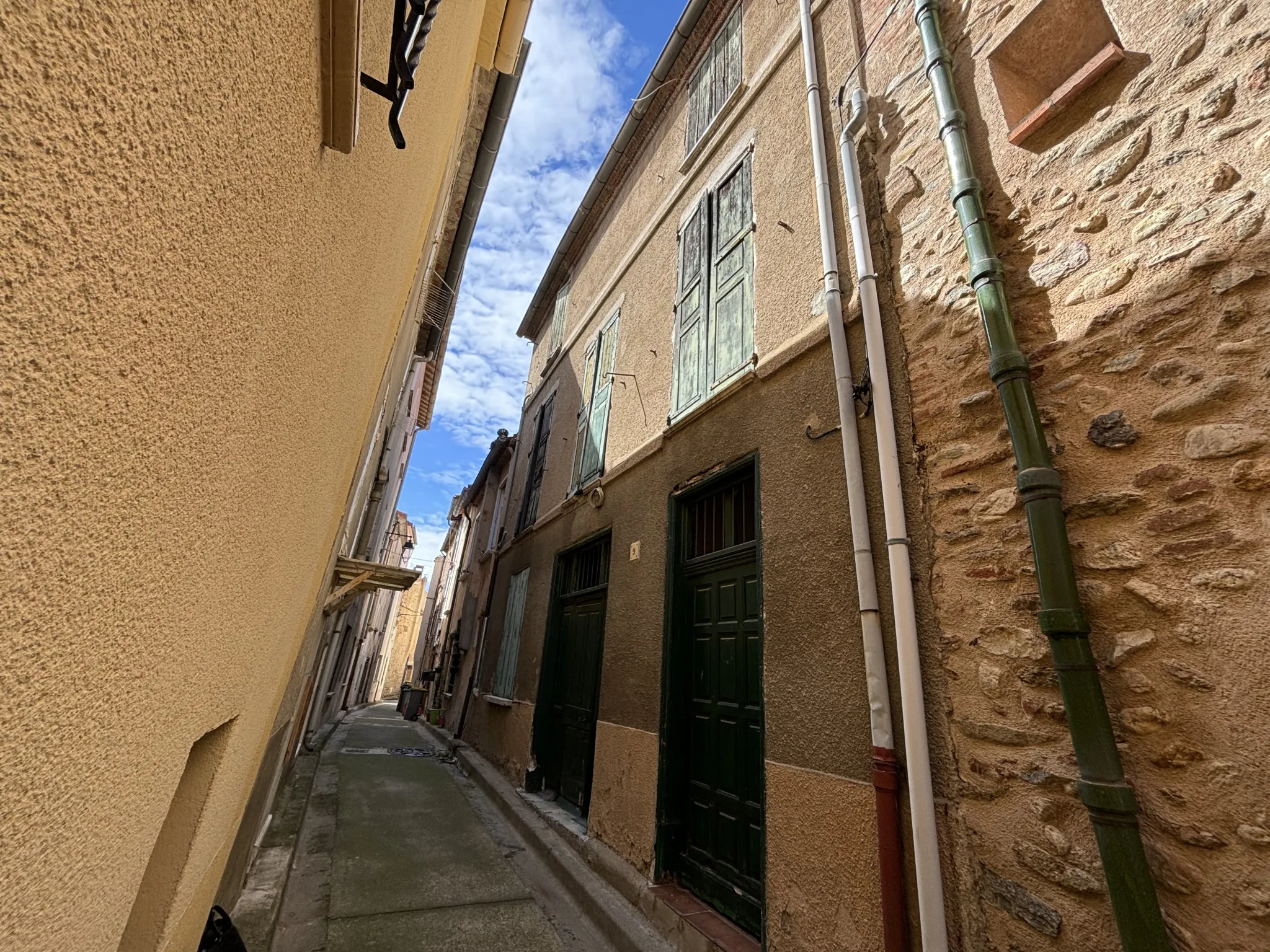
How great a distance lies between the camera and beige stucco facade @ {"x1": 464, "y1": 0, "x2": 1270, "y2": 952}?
1.69m

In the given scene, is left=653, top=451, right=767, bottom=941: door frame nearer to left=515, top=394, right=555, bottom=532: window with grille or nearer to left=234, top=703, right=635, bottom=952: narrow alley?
left=234, top=703, right=635, bottom=952: narrow alley

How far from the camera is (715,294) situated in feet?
15.4

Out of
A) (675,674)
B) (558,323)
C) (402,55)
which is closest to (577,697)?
(675,674)

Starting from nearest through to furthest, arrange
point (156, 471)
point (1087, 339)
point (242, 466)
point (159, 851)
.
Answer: point (156, 471), point (242, 466), point (159, 851), point (1087, 339)

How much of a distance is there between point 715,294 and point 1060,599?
3482 millimetres

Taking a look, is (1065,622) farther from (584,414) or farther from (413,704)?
(413,704)

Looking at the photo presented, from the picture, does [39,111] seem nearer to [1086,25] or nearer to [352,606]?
[1086,25]

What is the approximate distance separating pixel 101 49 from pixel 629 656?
4610 millimetres

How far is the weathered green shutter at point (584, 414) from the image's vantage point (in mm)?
6863

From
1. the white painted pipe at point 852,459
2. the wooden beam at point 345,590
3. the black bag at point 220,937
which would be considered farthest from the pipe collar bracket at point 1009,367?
the wooden beam at point 345,590

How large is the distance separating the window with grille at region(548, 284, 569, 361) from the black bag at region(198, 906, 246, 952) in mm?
7803

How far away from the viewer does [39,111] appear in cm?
43

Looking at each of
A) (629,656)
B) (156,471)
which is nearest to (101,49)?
(156,471)

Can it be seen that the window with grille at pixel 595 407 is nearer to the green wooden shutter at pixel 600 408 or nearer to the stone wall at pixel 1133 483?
the green wooden shutter at pixel 600 408
